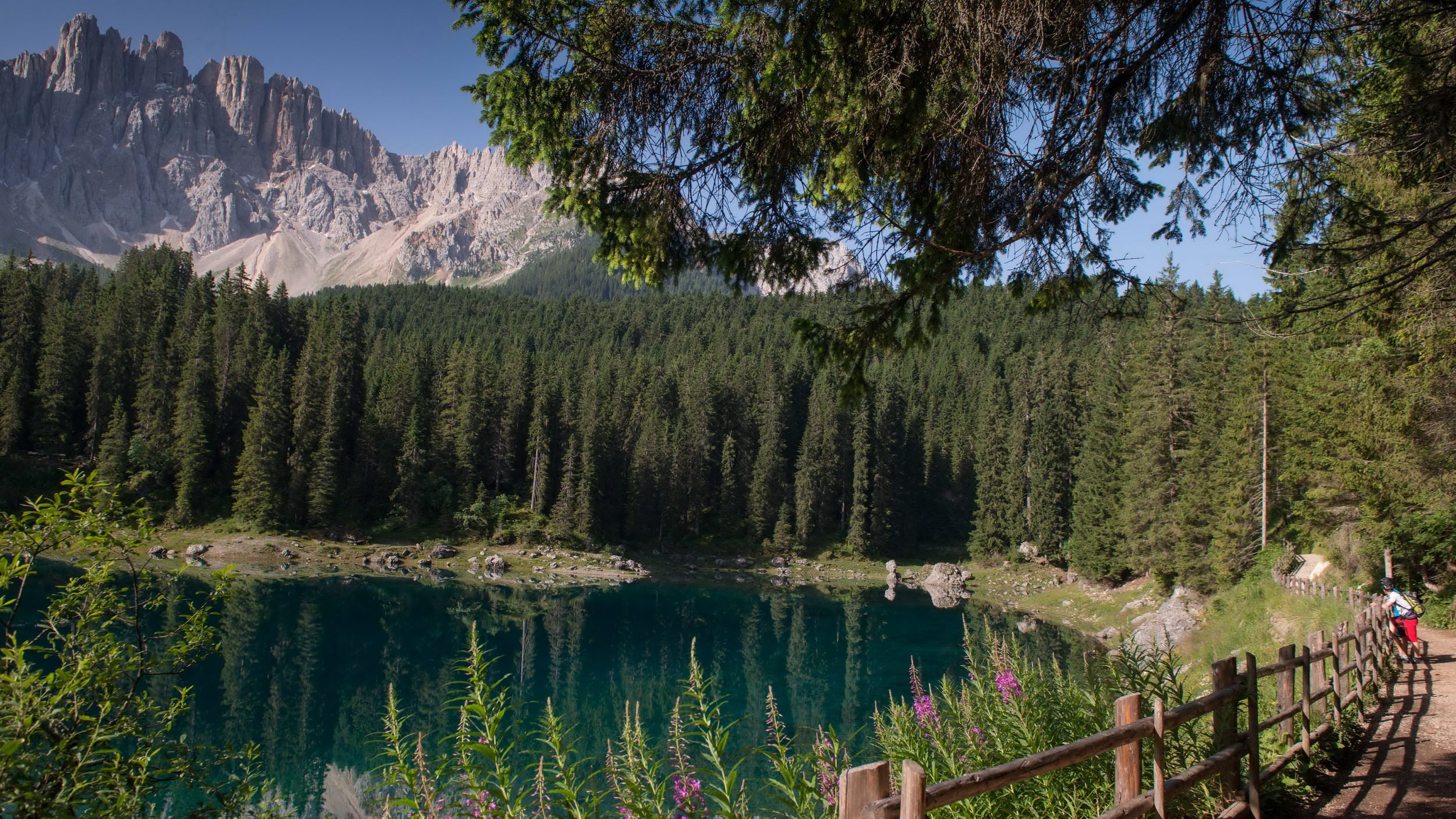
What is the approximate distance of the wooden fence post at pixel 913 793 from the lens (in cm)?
284

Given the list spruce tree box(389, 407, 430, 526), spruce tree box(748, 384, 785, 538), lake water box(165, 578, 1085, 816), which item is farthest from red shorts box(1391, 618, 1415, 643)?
spruce tree box(389, 407, 430, 526)

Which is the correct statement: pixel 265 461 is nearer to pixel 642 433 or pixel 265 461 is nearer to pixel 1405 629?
pixel 642 433

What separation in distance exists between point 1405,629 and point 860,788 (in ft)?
46.2

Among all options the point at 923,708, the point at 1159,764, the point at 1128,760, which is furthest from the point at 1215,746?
the point at 923,708

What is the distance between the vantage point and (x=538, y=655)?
2845 centimetres

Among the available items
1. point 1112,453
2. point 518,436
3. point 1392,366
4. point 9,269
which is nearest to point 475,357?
point 518,436

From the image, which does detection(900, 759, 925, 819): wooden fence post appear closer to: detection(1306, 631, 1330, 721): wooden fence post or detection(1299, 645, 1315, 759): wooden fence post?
detection(1299, 645, 1315, 759): wooden fence post

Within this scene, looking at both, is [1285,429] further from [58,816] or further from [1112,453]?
[58,816]

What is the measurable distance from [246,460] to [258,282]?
27.5 m

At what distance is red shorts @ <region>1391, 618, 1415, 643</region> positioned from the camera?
1221 centimetres

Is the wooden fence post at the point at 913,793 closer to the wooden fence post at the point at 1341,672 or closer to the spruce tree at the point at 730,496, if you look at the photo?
the wooden fence post at the point at 1341,672

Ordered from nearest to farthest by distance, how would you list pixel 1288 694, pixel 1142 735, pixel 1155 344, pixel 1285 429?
pixel 1142 735 → pixel 1288 694 → pixel 1285 429 → pixel 1155 344

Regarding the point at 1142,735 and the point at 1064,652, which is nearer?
the point at 1142,735

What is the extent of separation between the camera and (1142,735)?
14.0ft
